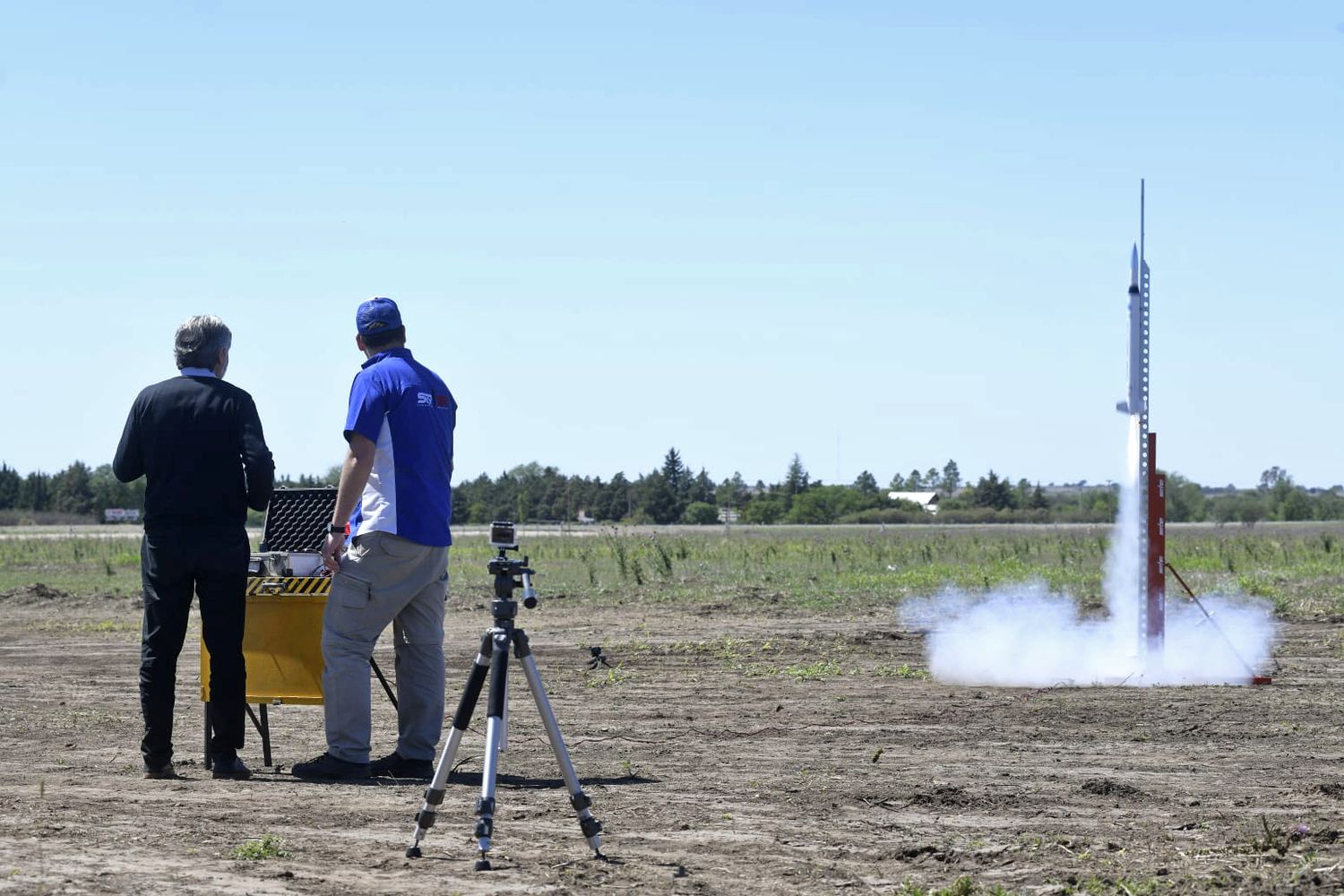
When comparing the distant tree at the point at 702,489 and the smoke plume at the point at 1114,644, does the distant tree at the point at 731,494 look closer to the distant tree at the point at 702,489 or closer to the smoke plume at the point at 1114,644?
the distant tree at the point at 702,489

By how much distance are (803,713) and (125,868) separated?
5.81m

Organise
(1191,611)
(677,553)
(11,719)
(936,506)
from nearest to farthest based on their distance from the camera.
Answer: (11,719), (1191,611), (677,553), (936,506)

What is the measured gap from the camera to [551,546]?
42.6m

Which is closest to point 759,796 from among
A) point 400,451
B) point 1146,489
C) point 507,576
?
point 507,576

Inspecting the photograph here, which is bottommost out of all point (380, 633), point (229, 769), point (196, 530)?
point (229, 769)

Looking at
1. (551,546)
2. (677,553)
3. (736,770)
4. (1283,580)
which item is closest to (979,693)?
(736,770)

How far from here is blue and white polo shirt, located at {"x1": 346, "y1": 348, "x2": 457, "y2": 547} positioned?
24.5 feet

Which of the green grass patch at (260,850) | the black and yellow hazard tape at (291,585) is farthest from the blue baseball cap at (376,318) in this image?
the green grass patch at (260,850)

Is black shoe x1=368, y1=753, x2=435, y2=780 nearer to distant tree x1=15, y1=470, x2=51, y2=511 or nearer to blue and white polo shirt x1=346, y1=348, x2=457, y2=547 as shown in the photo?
blue and white polo shirt x1=346, y1=348, x2=457, y2=547

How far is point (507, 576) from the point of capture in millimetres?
5906

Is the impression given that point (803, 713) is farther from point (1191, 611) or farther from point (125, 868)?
point (1191, 611)

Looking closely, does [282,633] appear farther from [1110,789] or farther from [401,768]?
[1110,789]

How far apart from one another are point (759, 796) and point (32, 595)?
20732mm

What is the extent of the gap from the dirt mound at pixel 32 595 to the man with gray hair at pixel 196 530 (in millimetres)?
18197
